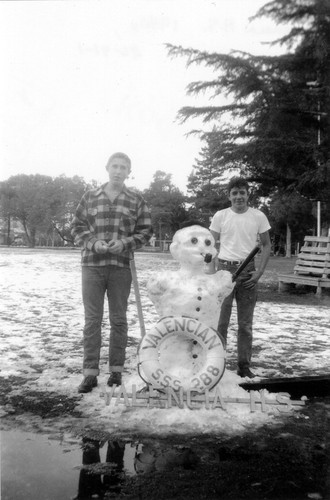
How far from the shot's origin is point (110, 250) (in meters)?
3.51

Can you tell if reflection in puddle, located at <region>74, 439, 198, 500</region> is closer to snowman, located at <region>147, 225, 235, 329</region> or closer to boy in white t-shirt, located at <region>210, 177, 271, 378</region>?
snowman, located at <region>147, 225, 235, 329</region>

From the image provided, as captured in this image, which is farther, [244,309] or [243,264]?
[244,309]

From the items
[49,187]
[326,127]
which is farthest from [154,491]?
[49,187]

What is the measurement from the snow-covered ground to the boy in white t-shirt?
366 millimetres

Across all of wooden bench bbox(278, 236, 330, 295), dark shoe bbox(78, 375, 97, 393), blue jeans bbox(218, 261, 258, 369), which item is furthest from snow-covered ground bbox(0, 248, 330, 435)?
wooden bench bbox(278, 236, 330, 295)

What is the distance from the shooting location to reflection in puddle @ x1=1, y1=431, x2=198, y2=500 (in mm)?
2128

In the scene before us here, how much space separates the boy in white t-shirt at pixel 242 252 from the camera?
395 centimetres

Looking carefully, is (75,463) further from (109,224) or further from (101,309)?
(109,224)

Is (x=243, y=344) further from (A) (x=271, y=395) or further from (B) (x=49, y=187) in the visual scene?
(B) (x=49, y=187)

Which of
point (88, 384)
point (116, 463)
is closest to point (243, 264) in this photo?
point (88, 384)

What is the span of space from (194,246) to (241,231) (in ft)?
2.48

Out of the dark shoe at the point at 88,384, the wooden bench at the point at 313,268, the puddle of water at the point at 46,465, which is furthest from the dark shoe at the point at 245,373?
the wooden bench at the point at 313,268

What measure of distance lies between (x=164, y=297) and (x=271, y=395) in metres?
1.04

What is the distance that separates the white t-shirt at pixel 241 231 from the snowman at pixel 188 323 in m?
0.56
